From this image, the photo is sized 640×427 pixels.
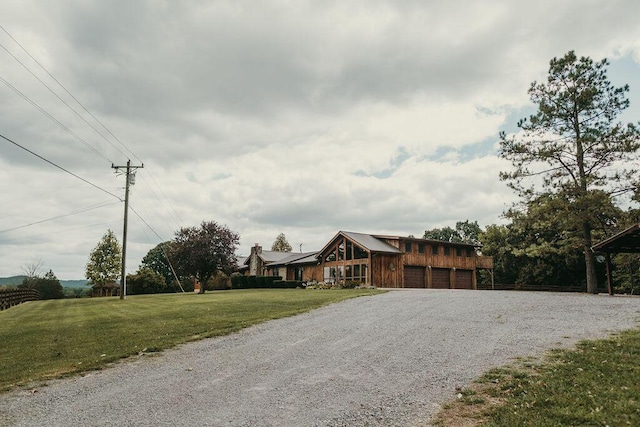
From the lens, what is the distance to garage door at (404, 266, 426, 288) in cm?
4059

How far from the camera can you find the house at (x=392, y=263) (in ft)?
128

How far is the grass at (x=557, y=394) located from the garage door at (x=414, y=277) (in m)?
32.3

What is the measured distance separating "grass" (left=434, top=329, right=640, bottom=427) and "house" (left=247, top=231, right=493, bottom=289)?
29.6 meters

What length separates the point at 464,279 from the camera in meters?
46.4

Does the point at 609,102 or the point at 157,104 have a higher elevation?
the point at 609,102

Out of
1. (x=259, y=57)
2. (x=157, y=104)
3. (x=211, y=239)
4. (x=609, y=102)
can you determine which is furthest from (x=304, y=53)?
(x=211, y=239)

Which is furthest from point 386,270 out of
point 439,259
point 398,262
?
point 439,259

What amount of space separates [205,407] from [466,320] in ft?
31.3

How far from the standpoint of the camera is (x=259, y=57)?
17.4 meters

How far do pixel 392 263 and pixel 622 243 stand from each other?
64.0ft

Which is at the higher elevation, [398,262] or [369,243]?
[369,243]

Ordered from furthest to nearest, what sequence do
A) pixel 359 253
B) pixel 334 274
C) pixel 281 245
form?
1. pixel 281 245
2. pixel 334 274
3. pixel 359 253

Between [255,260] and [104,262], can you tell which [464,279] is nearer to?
[255,260]

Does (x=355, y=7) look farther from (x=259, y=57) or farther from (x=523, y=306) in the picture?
(x=523, y=306)
